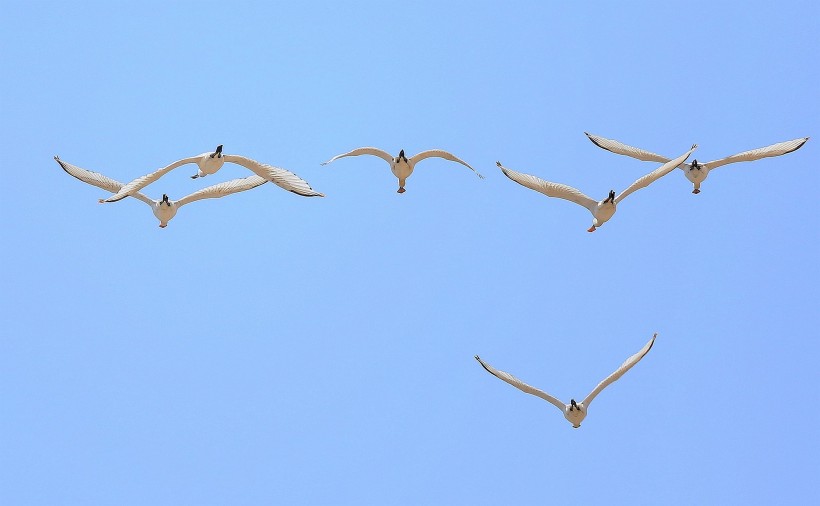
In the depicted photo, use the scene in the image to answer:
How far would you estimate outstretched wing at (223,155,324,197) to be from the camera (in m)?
35.8

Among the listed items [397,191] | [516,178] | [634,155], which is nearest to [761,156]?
[634,155]

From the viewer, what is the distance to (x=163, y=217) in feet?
138

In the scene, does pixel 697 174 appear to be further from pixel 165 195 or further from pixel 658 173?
pixel 165 195

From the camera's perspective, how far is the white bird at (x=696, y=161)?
43.3 meters

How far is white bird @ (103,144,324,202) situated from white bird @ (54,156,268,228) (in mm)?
2236

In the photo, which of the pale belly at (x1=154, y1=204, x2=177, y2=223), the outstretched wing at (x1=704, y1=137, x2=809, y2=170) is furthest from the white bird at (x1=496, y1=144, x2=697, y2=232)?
the pale belly at (x1=154, y1=204, x2=177, y2=223)

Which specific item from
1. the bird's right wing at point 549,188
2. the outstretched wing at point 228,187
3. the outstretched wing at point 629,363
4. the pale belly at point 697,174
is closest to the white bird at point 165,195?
the outstretched wing at point 228,187

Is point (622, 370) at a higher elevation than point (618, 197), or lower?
lower

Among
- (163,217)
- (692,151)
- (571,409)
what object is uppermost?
(692,151)

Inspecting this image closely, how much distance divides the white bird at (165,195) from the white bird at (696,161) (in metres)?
10.3

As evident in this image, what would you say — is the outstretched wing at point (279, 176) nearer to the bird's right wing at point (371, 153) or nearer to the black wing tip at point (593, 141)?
the bird's right wing at point (371, 153)

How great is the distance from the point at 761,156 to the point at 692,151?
13.8ft

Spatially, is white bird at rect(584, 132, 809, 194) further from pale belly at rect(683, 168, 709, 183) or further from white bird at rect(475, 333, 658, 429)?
white bird at rect(475, 333, 658, 429)

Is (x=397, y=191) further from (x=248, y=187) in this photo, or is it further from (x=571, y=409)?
(x=571, y=409)
